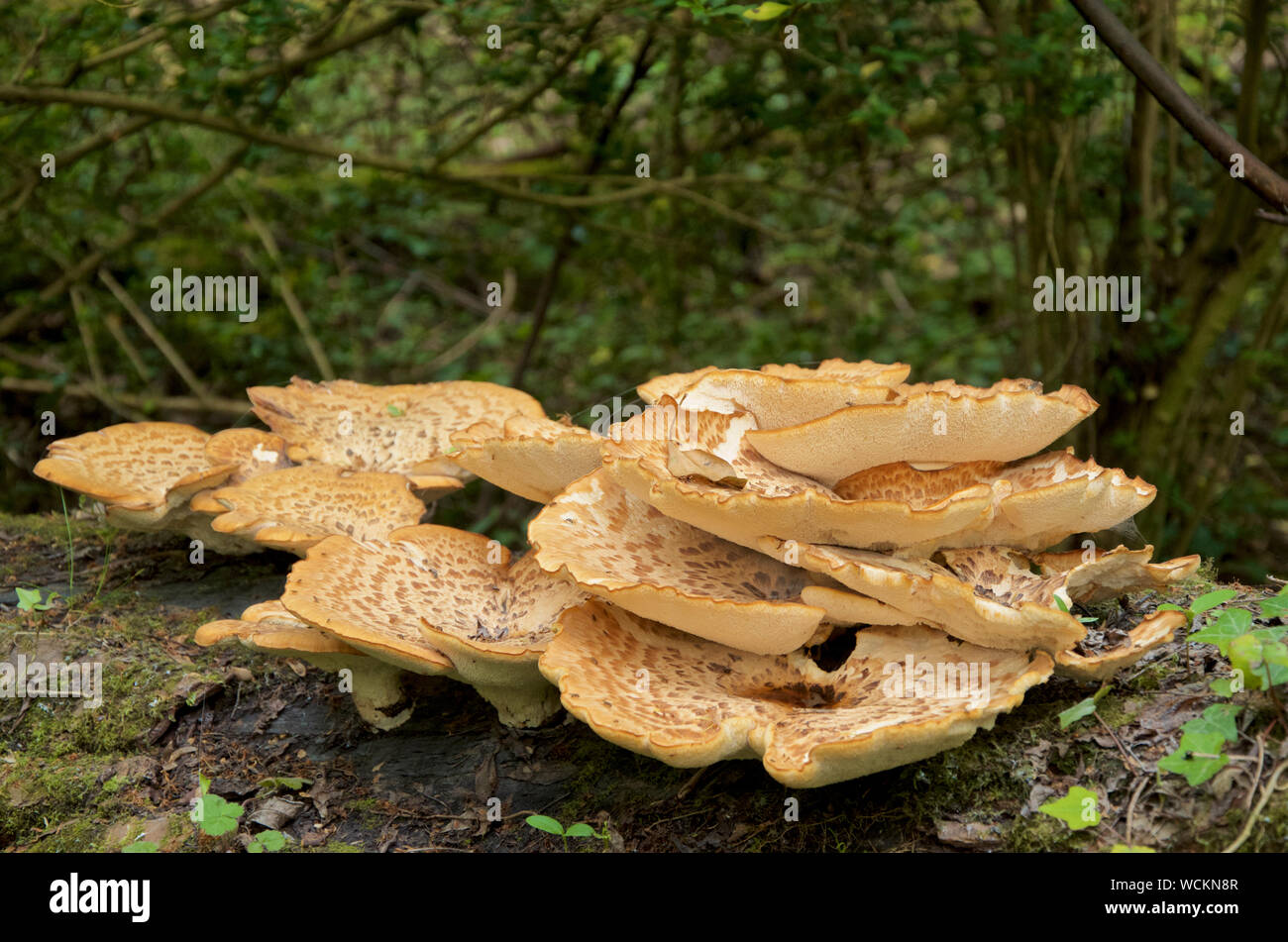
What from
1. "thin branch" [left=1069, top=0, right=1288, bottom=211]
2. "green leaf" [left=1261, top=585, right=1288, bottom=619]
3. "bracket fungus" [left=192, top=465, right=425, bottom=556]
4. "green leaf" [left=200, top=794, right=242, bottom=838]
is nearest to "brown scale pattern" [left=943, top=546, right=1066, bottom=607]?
"green leaf" [left=1261, top=585, right=1288, bottom=619]

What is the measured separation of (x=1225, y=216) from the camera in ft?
18.5

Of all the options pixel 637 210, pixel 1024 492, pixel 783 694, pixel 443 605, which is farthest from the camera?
pixel 637 210

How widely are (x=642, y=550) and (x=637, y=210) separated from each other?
6.20 metres

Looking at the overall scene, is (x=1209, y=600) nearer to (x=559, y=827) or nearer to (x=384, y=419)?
(x=559, y=827)

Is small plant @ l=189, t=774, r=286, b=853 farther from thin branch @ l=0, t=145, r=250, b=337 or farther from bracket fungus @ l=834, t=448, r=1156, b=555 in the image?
thin branch @ l=0, t=145, r=250, b=337

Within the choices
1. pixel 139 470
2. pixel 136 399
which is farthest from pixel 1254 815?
pixel 136 399

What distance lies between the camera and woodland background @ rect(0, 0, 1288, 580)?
5613mm

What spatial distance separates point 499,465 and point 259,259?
5.89 m

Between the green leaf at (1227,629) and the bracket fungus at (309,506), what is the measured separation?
2603 millimetres

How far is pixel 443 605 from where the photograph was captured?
329 centimetres

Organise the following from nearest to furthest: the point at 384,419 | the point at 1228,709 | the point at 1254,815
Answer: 1. the point at 1254,815
2. the point at 1228,709
3. the point at 384,419

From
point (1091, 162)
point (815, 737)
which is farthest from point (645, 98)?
point (815, 737)

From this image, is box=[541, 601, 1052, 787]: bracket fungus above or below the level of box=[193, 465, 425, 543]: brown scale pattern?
below

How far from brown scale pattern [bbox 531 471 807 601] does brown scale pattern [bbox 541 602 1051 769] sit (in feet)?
0.59
